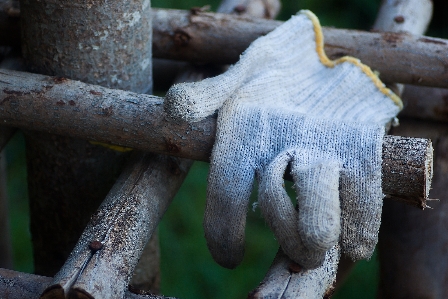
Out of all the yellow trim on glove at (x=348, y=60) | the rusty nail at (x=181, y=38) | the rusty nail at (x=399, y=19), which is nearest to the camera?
the yellow trim on glove at (x=348, y=60)

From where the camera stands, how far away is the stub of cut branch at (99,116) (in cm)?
98

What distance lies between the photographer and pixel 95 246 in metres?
0.87

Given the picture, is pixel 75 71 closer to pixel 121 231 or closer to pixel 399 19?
pixel 121 231

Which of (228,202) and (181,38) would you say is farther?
(181,38)

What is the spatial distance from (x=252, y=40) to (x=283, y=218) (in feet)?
2.31

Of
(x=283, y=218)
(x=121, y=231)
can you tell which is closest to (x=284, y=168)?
(x=283, y=218)

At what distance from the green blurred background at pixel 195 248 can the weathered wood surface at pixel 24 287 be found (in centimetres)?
164

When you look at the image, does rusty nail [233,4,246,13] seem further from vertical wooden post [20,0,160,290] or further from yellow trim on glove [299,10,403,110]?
vertical wooden post [20,0,160,290]

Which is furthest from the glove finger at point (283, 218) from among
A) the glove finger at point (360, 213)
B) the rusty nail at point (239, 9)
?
the rusty nail at point (239, 9)

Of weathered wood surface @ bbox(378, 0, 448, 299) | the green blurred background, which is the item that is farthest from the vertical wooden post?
the green blurred background

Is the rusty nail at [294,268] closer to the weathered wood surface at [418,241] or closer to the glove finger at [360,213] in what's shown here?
the glove finger at [360,213]

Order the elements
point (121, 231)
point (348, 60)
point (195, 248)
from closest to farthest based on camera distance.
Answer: point (121, 231) < point (348, 60) < point (195, 248)

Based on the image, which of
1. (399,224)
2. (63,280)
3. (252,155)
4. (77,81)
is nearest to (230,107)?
(252,155)

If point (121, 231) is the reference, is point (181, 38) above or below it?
above
